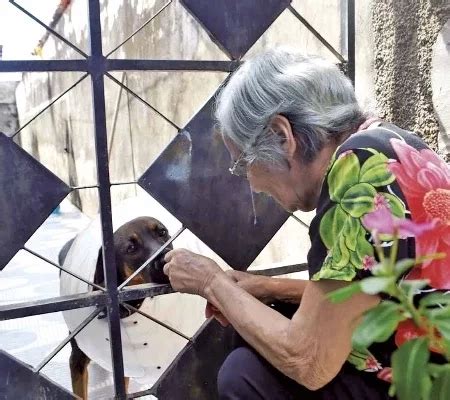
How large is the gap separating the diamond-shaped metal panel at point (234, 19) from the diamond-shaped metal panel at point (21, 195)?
1.60ft

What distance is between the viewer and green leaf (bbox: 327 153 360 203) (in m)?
0.94

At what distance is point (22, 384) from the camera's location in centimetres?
125

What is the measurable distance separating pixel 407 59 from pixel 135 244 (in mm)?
996

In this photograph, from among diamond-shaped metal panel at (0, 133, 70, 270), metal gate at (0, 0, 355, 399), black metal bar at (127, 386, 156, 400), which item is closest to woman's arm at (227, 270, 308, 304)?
metal gate at (0, 0, 355, 399)

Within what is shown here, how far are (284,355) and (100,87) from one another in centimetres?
65

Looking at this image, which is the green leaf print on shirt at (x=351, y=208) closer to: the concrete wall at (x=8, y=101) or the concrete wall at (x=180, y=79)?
the concrete wall at (x=180, y=79)

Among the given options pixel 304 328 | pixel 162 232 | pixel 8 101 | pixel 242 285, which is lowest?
pixel 304 328

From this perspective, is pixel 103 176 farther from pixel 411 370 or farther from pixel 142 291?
pixel 411 370

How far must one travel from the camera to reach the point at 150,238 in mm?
1911

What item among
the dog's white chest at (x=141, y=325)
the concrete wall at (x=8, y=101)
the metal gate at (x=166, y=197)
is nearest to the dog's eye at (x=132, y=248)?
the dog's white chest at (x=141, y=325)

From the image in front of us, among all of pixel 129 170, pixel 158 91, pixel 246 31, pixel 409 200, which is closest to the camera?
pixel 409 200

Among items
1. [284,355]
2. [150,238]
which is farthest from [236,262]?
[150,238]

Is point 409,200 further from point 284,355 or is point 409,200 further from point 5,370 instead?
point 5,370

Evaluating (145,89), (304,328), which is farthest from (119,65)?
(145,89)
